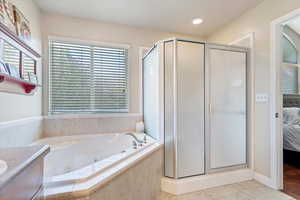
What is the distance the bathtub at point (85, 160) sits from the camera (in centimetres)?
105

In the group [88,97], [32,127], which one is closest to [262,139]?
[88,97]

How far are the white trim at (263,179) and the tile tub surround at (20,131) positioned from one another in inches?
116

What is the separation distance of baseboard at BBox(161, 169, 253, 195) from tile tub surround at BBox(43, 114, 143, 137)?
1.12m

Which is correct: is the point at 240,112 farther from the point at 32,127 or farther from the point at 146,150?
the point at 32,127

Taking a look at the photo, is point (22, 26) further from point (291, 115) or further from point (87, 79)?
point (291, 115)

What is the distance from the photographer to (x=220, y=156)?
7.22 ft

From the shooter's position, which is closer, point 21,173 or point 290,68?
point 21,173

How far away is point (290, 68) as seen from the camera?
349 cm

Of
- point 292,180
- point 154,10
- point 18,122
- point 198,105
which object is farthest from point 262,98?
point 18,122

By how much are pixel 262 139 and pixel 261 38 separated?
4.48ft

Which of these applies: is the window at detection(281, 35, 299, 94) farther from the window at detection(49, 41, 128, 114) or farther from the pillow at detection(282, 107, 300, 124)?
the window at detection(49, 41, 128, 114)

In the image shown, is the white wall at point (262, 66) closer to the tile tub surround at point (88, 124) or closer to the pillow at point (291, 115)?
the pillow at point (291, 115)

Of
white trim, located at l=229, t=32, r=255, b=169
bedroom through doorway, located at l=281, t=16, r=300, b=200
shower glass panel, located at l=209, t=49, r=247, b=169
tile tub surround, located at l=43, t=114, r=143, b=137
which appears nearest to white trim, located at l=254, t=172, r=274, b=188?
white trim, located at l=229, t=32, r=255, b=169

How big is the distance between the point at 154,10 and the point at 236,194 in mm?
2649
